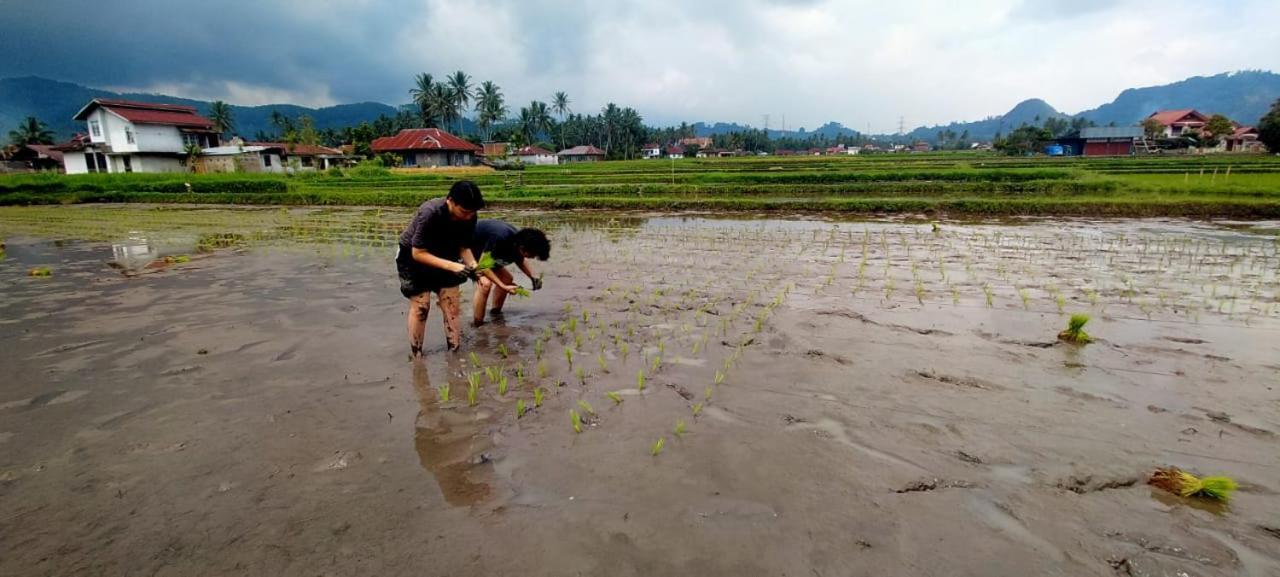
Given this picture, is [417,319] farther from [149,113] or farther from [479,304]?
[149,113]

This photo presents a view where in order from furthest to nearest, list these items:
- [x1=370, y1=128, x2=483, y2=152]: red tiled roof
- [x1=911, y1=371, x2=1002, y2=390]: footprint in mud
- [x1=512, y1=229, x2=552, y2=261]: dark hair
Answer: [x1=370, y1=128, x2=483, y2=152]: red tiled roof → [x1=512, y1=229, x2=552, y2=261]: dark hair → [x1=911, y1=371, x2=1002, y2=390]: footprint in mud

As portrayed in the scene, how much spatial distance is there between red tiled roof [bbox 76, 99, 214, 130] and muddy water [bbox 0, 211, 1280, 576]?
117ft

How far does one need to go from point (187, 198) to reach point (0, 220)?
6.35 meters

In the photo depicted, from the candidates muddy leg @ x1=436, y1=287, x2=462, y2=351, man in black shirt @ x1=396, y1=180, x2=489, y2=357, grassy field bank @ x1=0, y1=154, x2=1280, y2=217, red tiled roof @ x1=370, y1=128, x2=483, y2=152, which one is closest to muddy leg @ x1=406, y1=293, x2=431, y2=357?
man in black shirt @ x1=396, y1=180, x2=489, y2=357

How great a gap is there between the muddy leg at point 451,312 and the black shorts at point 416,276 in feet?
0.36

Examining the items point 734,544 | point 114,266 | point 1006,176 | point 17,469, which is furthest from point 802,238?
point 1006,176

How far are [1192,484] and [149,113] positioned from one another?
150ft

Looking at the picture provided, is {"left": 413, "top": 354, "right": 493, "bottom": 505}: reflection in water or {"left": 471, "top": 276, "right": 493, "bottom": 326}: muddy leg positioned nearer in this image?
{"left": 413, "top": 354, "right": 493, "bottom": 505}: reflection in water

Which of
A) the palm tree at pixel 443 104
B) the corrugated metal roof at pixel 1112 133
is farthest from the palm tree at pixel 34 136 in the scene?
the corrugated metal roof at pixel 1112 133

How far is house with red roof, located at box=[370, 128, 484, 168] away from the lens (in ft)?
132

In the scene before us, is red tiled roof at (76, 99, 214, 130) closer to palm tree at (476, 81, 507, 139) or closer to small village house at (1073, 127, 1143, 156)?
palm tree at (476, 81, 507, 139)

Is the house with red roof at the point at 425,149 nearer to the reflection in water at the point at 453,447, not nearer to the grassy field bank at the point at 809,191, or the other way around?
the grassy field bank at the point at 809,191

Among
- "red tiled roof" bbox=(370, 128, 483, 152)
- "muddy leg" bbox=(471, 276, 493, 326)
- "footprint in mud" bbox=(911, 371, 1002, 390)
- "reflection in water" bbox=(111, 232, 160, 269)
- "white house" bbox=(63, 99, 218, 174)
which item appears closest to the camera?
"footprint in mud" bbox=(911, 371, 1002, 390)

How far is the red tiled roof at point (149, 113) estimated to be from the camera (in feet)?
108
